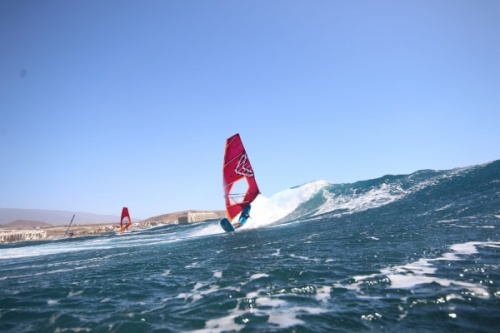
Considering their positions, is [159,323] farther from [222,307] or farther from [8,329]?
[8,329]

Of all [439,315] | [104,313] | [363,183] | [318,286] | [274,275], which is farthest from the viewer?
[363,183]

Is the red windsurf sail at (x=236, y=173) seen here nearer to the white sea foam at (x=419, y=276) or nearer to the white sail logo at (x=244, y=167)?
the white sail logo at (x=244, y=167)

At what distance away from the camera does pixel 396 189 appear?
3509 centimetres

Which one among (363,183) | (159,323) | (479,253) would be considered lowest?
(479,253)

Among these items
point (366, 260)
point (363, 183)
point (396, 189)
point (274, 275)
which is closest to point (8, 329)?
point (274, 275)

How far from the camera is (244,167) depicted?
29938 millimetres

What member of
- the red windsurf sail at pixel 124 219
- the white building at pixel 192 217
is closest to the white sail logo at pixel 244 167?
the red windsurf sail at pixel 124 219

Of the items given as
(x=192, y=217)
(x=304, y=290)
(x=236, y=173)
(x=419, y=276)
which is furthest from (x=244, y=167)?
(x=192, y=217)

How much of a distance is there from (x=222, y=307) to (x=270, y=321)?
1.64m

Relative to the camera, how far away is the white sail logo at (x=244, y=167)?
29686mm

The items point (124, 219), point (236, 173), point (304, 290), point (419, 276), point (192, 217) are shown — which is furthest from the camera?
point (192, 217)

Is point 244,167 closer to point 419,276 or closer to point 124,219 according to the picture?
point 419,276

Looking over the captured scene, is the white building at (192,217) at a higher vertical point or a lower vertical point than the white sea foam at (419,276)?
higher

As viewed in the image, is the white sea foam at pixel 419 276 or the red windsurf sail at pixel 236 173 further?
the red windsurf sail at pixel 236 173
